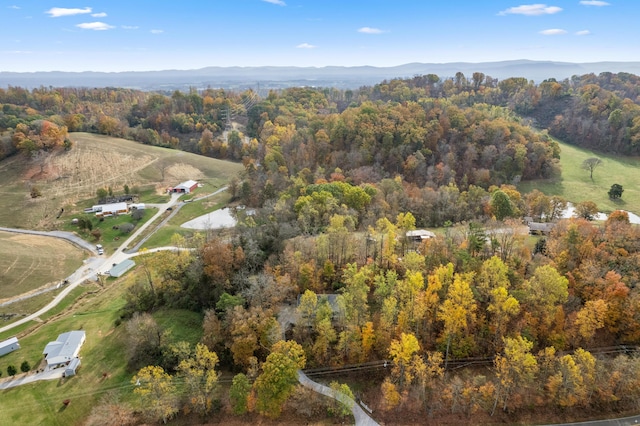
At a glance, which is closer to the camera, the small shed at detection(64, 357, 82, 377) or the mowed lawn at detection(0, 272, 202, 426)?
the mowed lawn at detection(0, 272, 202, 426)

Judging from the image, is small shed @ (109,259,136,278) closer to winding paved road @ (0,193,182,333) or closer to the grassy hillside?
winding paved road @ (0,193,182,333)

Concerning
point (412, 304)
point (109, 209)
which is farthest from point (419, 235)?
point (109, 209)

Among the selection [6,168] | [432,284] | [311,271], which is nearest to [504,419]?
[432,284]

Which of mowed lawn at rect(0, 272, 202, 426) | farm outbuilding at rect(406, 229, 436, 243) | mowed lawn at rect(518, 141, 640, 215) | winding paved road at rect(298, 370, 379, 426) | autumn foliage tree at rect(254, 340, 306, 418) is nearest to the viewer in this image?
autumn foliage tree at rect(254, 340, 306, 418)

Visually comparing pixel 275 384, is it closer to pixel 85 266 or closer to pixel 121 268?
pixel 121 268

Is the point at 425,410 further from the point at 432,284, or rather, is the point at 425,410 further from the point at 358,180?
the point at 358,180

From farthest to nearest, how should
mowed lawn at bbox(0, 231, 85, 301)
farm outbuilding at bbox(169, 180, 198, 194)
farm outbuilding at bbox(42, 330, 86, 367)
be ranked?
farm outbuilding at bbox(169, 180, 198, 194) → mowed lawn at bbox(0, 231, 85, 301) → farm outbuilding at bbox(42, 330, 86, 367)

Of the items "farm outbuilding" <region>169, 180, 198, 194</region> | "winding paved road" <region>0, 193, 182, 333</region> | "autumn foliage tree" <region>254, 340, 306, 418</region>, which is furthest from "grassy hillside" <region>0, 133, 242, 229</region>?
"autumn foliage tree" <region>254, 340, 306, 418</region>
